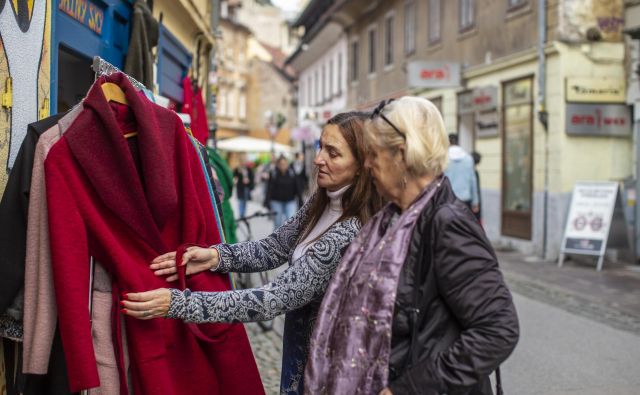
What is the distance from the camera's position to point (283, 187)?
14.8 metres

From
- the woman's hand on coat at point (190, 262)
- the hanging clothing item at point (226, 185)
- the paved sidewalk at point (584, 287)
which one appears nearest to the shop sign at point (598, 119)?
the paved sidewalk at point (584, 287)

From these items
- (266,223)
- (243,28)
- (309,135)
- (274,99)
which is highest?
(243,28)

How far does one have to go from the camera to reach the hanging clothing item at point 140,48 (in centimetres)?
555

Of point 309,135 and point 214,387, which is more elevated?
point 309,135

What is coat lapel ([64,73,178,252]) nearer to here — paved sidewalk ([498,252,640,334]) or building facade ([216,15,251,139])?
paved sidewalk ([498,252,640,334])

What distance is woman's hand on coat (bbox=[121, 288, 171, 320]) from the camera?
236cm

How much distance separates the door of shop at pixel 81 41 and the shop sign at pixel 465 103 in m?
10.7

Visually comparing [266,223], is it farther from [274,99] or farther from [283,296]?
[274,99]

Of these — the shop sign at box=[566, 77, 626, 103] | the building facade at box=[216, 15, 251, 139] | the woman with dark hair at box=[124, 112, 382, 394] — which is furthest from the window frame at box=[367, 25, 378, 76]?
the building facade at box=[216, 15, 251, 139]

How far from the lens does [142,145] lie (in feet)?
8.23

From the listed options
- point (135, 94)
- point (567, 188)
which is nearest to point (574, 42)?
point (567, 188)

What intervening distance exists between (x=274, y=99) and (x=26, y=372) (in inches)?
2364

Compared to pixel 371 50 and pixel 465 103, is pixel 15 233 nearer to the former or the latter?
pixel 465 103

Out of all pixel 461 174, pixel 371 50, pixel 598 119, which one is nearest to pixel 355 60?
pixel 371 50
